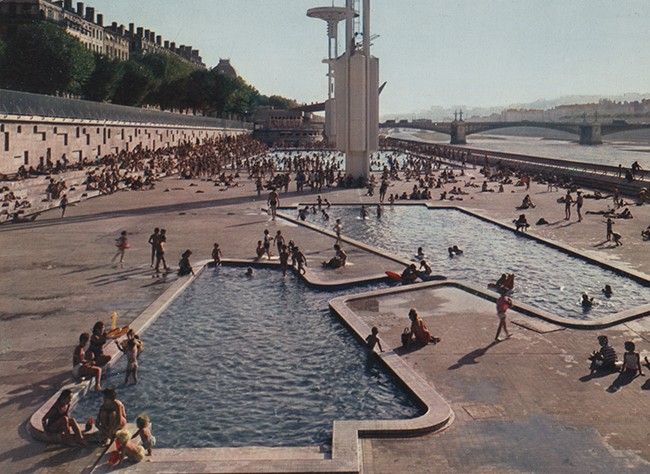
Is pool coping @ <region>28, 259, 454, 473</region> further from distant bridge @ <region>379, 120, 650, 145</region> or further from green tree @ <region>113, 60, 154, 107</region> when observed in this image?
distant bridge @ <region>379, 120, 650, 145</region>

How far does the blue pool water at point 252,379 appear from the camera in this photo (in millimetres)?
11766

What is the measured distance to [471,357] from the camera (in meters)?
15.0

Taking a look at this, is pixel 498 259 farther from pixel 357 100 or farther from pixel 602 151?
pixel 602 151

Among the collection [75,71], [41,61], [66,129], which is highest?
[41,61]

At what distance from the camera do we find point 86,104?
5625cm

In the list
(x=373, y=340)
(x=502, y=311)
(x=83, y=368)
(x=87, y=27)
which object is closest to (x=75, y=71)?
(x=87, y=27)

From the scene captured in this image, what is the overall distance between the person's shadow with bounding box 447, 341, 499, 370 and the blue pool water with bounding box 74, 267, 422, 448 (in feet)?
5.15

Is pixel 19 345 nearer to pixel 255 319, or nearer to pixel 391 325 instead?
pixel 255 319

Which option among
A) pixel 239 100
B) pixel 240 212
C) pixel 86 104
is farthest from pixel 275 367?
pixel 239 100

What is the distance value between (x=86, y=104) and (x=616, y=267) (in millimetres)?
45718

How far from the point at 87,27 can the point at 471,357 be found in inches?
4216

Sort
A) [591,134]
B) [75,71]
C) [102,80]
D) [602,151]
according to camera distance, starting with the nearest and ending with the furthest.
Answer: [75,71] < [102,80] < [602,151] < [591,134]

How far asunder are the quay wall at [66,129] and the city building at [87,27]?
11.9 m

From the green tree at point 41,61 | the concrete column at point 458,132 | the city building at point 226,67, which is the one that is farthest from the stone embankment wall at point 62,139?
the concrete column at point 458,132
